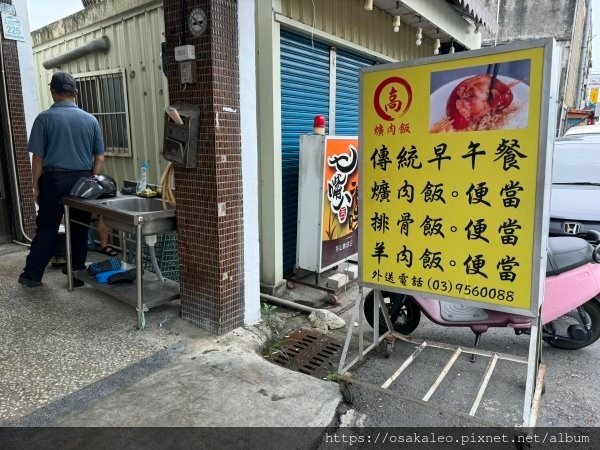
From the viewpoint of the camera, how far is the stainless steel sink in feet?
11.4

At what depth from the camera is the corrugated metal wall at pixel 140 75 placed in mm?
5202

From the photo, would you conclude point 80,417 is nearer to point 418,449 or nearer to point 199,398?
point 199,398

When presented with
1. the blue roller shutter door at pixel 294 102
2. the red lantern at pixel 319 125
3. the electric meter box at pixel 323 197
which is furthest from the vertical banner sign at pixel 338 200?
the blue roller shutter door at pixel 294 102

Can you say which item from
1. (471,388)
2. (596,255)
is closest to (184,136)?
(471,388)

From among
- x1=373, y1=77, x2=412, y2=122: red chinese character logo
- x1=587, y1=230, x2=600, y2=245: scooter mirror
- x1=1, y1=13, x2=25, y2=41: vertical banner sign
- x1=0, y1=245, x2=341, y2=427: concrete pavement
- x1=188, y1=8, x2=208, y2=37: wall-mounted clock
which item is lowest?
x1=0, y1=245, x2=341, y2=427: concrete pavement

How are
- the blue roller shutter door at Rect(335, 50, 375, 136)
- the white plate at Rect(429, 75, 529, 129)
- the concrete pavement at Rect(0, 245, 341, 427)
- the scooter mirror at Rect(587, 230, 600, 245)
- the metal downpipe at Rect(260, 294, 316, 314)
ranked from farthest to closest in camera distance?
the blue roller shutter door at Rect(335, 50, 375, 136) < the metal downpipe at Rect(260, 294, 316, 314) < the scooter mirror at Rect(587, 230, 600, 245) < the concrete pavement at Rect(0, 245, 341, 427) < the white plate at Rect(429, 75, 529, 129)

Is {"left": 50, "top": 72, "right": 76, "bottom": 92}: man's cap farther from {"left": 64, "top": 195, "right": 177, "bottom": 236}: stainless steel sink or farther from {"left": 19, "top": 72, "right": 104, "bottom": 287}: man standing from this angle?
{"left": 64, "top": 195, "right": 177, "bottom": 236}: stainless steel sink

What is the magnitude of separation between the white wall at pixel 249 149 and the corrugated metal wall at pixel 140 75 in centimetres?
194

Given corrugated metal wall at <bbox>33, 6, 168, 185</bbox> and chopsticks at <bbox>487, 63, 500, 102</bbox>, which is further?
corrugated metal wall at <bbox>33, 6, 168, 185</bbox>

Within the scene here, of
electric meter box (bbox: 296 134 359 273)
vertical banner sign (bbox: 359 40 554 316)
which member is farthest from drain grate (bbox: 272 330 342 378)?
electric meter box (bbox: 296 134 359 273)

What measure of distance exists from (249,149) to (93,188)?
1580 millimetres

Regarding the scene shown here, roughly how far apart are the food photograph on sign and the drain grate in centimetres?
207

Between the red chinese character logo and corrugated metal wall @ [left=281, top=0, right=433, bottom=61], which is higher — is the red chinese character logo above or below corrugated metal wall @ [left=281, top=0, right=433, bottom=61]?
below

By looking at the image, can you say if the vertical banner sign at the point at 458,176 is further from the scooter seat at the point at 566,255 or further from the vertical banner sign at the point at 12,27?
the vertical banner sign at the point at 12,27
